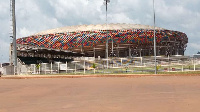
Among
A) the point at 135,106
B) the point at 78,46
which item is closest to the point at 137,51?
the point at 78,46

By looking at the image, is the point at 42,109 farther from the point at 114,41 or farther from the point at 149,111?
the point at 114,41

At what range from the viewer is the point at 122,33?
67.2 meters

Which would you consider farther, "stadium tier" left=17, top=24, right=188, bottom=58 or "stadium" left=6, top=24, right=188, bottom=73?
"stadium tier" left=17, top=24, right=188, bottom=58

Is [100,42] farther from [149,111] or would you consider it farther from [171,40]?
[149,111]

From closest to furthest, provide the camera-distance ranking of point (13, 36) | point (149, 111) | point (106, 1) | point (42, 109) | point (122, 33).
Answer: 1. point (149, 111)
2. point (42, 109)
3. point (13, 36)
4. point (106, 1)
5. point (122, 33)

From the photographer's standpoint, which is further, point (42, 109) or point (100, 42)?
point (100, 42)

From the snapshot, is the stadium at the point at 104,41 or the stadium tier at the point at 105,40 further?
the stadium tier at the point at 105,40

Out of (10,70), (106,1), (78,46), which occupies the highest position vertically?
(106,1)

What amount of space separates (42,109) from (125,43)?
64.4 metres

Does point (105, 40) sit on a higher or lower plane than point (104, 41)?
higher

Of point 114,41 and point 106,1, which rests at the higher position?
point 106,1

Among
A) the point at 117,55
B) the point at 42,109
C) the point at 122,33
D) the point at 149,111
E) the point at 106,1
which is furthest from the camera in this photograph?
the point at 117,55

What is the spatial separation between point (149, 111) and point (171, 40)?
7260 centimetres

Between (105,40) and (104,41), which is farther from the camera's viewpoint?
(104,41)
